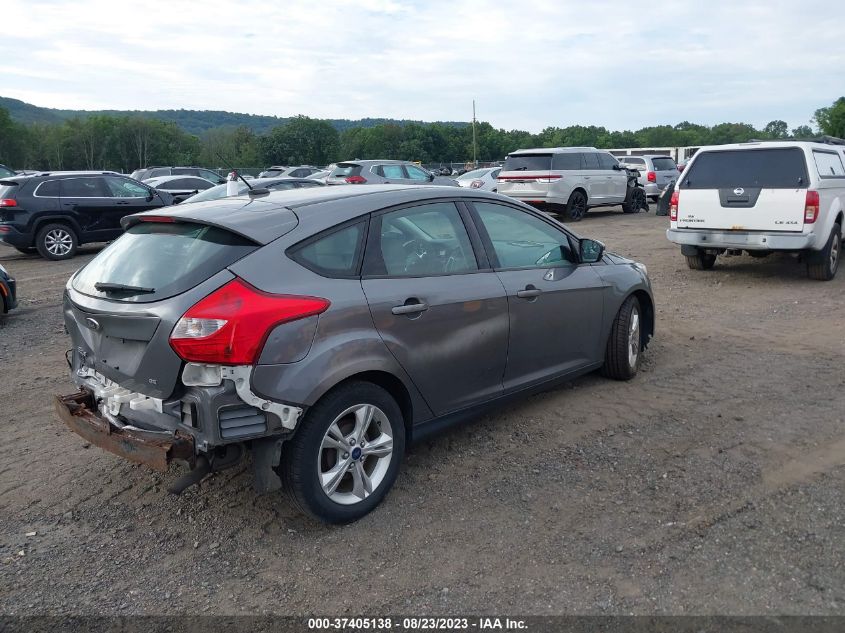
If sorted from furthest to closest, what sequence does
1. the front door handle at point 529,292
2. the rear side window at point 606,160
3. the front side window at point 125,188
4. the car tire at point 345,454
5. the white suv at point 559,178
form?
1. the rear side window at point 606,160
2. the white suv at point 559,178
3. the front side window at point 125,188
4. the front door handle at point 529,292
5. the car tire at point 345,454

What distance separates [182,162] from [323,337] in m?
85.7

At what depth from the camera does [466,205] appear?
180 inches

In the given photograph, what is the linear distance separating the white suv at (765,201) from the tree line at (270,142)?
66.4 meters

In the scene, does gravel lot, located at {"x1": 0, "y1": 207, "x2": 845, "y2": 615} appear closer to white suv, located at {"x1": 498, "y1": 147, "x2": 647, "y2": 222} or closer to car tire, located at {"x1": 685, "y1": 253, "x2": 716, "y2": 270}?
car tire, located at {"x1": 685, "y1": 253, "x2": 716, "y2": 270}

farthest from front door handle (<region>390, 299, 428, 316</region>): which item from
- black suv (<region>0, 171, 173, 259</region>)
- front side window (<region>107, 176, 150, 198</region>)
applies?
front side window (<region>107, 176, 150, 198</region>)

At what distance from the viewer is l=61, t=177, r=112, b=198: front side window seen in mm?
14195

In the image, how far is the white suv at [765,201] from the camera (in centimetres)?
931

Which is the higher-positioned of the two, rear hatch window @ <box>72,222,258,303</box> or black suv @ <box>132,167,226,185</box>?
black suv @ <box>132,167,226,185</box>

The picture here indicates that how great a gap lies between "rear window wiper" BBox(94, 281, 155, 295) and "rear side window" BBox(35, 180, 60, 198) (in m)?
11.7

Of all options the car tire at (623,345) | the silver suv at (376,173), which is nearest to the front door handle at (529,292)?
the car tire at (623,345)

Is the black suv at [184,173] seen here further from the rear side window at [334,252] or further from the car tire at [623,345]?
the rear side window at [334,252]

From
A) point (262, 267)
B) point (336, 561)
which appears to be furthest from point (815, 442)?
point (262, 267)

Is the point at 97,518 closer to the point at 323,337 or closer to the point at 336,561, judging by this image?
the point at 336,561

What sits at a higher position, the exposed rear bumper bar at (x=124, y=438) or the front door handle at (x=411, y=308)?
the front door handle at (x=411, y=308)
